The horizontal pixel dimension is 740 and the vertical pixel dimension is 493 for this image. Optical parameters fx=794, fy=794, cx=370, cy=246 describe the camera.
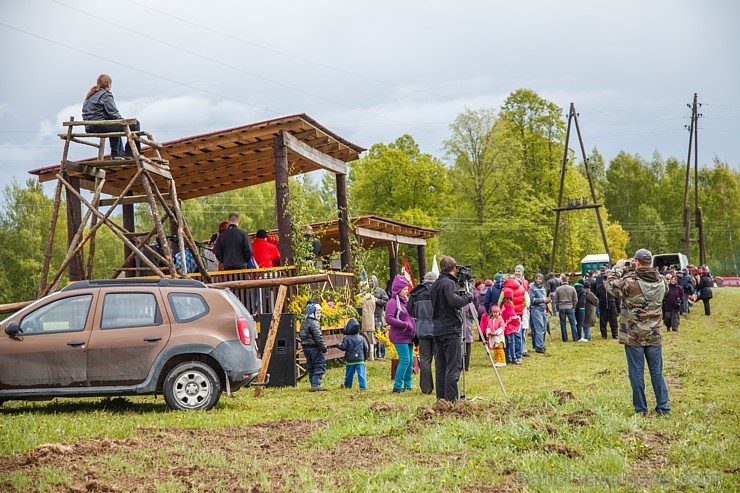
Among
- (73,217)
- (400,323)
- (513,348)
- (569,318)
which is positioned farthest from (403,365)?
(569,318)

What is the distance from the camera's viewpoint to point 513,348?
1838 centimetres

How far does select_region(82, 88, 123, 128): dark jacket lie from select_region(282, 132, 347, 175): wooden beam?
372 cm

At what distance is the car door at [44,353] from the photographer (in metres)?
9.91

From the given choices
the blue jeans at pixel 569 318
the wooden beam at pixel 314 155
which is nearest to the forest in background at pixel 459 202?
the blue jeans at pixel 569 318

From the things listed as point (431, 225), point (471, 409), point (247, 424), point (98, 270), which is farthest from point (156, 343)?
point (98, 270)

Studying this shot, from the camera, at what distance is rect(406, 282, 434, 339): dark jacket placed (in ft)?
39.2

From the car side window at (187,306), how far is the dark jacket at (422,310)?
130 inches

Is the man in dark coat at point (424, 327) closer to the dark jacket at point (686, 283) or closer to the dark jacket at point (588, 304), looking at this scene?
the dark jacket at point (588, 304)

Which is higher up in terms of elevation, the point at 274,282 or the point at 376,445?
the point at 274,282

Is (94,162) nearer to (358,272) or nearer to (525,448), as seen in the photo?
(358,272)

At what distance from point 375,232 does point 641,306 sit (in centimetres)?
1736

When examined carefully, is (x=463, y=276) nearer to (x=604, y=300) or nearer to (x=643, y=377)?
(x=643, y=377)

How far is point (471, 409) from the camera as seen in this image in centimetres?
891

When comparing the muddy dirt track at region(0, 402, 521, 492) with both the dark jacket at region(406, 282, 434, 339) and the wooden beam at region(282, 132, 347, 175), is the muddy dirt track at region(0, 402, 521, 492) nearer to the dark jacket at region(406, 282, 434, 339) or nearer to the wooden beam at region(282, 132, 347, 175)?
the dark jacket at region(406, 282, 434, 339)
